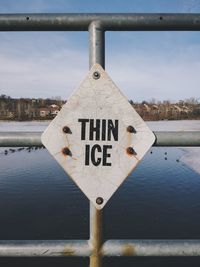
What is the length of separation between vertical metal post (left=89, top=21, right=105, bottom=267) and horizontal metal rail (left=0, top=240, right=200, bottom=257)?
24 millimetres

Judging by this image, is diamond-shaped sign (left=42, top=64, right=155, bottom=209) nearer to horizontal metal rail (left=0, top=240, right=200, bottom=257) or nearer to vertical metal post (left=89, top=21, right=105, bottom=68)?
vertical metal post (left=89, top=21, right=105, bottom=68)

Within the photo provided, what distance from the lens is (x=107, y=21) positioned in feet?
4.01

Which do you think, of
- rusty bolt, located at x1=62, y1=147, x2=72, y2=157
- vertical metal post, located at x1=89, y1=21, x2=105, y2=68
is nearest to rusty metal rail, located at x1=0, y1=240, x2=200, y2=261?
rusty bolt, located at x1=62, y1=147, x2=72, y2=157

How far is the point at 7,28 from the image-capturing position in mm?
1273

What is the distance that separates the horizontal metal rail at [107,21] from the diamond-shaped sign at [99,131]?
21 cm

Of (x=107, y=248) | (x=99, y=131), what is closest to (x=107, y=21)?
(x=99, y=131)

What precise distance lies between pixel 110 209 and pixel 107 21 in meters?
17.0

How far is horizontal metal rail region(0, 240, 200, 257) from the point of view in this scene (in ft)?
3.96

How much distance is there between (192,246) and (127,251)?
0.26 metres

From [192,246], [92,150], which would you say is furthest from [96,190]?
[192,246]

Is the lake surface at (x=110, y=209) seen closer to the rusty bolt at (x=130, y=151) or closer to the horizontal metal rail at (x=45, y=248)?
the horizontal metal rail at (x=45, y=248)

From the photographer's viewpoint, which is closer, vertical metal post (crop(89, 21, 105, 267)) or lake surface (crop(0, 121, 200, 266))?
vertical metal post (crop(89, 21, 105, 267))

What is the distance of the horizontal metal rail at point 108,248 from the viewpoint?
1.21 metres
